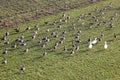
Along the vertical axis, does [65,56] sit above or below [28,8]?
below

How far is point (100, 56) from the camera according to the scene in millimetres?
57281

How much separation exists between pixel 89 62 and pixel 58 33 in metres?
12.9

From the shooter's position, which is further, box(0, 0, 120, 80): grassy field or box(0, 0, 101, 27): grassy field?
box(0, 0, 101, 27): grassy field

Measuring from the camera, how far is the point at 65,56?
56406mm

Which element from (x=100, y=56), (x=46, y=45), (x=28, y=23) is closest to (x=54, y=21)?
(x=28, y=23)

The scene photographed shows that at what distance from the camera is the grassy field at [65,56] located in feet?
168

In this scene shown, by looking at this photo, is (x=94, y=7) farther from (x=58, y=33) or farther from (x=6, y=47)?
(x=6, y=47)

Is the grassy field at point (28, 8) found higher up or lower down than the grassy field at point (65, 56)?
higher up

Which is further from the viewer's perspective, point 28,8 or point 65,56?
point 28,8

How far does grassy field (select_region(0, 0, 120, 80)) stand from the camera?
51344mm

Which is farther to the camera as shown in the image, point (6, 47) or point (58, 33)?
point (58, 33)

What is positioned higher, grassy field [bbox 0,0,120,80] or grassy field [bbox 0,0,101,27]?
grassy field [bbox 0,0,101,27]

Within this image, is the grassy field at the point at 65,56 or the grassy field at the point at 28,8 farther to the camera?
the grassy field at the point at 28,8

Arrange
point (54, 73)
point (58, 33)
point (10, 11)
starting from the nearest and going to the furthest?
point (54, 73), point (58, 33), point (10, 11)
